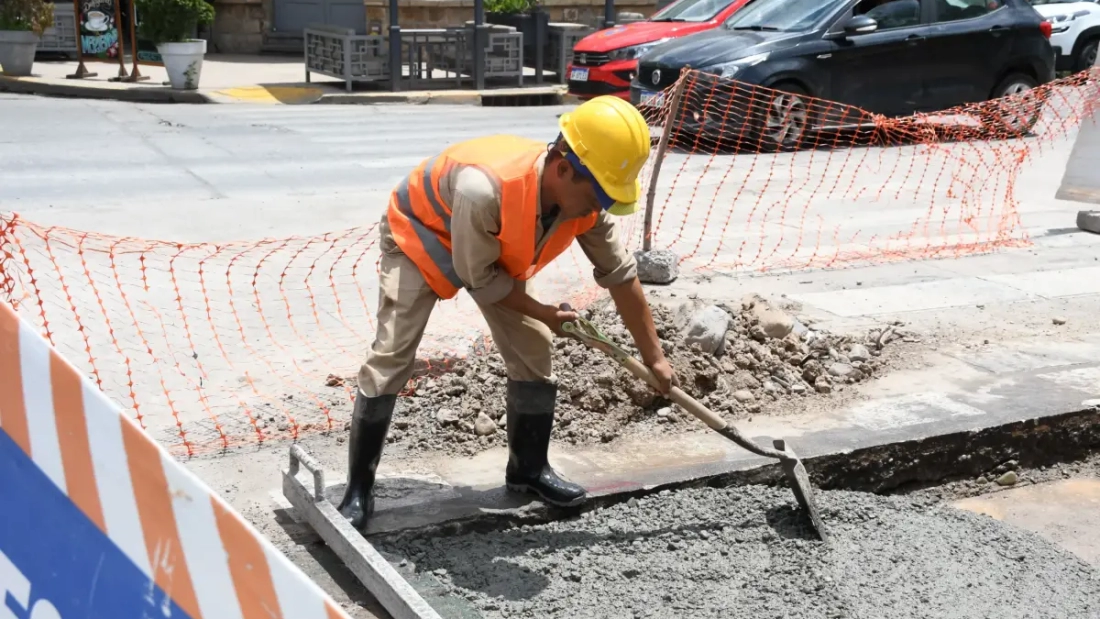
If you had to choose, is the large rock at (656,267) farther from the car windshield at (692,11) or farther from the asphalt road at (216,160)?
the car windshield at (692,11)

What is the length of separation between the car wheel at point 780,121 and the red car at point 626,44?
2.75 m

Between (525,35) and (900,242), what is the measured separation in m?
13.1

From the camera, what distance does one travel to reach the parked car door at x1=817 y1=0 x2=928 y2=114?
43.3 feet

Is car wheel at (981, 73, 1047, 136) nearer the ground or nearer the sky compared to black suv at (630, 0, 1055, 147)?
nearer the ground

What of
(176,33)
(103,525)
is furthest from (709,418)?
(176,33)

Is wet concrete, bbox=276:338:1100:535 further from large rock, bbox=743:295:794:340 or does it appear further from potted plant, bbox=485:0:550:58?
potted plant, bbox=485:0:550:58

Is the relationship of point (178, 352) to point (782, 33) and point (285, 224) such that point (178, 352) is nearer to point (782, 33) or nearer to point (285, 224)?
point (285, 224)

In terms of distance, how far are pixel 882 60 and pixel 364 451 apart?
1075 centimetres

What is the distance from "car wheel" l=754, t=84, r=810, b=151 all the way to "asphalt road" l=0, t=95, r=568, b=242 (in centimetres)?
242

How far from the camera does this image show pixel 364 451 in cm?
411

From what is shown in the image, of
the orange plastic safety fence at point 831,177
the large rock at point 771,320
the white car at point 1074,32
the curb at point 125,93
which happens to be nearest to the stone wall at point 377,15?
the curb at point 125,93

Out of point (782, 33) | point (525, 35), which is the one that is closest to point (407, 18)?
point (525, 35)

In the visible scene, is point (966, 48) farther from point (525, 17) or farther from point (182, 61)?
point (182, 61)

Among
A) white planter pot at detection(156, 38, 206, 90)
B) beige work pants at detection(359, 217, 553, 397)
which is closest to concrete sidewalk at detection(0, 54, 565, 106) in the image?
white planter pot at detection(156, 38, 206, 90)
